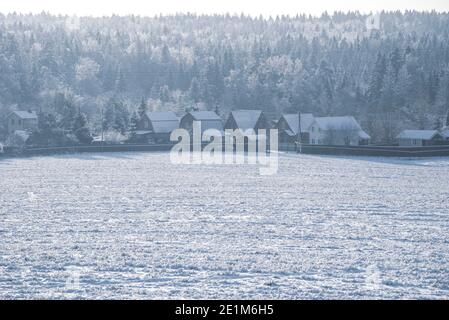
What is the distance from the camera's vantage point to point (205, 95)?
12150 centimetres

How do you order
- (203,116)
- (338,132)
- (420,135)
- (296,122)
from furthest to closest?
(203,116)
(296,122)
(338,132)
(420,135)

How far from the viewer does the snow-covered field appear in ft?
52.2

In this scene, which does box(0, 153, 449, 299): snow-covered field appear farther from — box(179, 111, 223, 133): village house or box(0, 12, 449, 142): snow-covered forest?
box(179, 111, 223, 133): village house

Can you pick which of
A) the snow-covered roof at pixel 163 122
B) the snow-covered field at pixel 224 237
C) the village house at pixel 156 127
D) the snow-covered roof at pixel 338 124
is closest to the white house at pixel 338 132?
the snow-covered roof at pixel 338 124

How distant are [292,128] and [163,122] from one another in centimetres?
1511

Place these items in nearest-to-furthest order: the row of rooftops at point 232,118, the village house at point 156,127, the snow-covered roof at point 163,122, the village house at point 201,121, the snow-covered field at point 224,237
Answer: the snow-covered field at point 224,237
the row of rooftops at point 232,118
the village house at point 156,127
the snow-covered roof at point 163,122
the village house at point 201,121

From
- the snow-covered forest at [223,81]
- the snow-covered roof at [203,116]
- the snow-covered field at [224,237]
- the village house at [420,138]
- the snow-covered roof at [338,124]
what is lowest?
the snow-covered field at [224,237]

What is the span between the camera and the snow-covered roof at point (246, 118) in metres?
83.3

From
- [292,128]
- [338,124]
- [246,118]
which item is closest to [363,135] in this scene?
[338,124]

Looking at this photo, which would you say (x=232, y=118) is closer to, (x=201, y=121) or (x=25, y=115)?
(x=201, y=121)

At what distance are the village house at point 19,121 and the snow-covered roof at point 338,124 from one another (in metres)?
34.4

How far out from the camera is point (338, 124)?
73188mm

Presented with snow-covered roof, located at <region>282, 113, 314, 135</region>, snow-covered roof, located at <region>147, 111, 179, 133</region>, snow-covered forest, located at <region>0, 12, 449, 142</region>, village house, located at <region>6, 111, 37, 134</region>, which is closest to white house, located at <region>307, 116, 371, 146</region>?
snow-covered roof, located at <region>282, 113, 314, 135</region>

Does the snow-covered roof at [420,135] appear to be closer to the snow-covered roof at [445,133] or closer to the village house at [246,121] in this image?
the snow-covered roof at [445,133]
